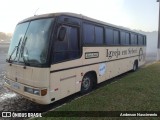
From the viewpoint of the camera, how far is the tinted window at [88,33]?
7250mm

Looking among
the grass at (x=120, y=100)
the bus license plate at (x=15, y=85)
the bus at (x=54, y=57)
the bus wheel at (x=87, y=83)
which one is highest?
the bus at (x=54, y=57)

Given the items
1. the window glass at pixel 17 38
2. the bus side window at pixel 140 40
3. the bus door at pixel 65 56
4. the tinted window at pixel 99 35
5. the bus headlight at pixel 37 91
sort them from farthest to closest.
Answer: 1. the bus side window at pixel 140 40
2. the tinted window at pixel 99 35
3. the window glass at pixel 17 38
4. the bus door at pixel 65 56
5. the bus headlight at pixel 37 91

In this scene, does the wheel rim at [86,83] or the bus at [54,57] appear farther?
the wheel rim at [86,83]

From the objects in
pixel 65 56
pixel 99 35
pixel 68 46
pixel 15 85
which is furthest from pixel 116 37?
pixel 15 85

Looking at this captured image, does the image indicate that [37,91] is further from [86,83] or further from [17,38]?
[86,83]

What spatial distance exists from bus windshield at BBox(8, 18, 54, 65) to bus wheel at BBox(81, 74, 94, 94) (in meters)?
2.48

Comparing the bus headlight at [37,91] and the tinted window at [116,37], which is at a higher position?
the tinted window at [116,37]

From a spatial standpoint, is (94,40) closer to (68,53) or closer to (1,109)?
(68,53)

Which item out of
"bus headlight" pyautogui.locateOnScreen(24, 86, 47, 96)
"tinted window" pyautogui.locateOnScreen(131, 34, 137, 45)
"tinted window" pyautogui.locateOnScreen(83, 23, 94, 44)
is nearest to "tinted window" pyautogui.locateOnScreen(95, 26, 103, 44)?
"tinted window" pyautogui.locateOnScreen(83, 23, 94, 44)

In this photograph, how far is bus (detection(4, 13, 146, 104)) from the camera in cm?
545

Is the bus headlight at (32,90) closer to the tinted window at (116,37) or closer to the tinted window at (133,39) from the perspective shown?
the tinted window at (116,37)

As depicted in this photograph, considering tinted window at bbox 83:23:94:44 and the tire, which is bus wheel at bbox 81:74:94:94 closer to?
the tire

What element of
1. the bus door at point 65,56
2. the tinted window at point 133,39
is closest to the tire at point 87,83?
the bus door at point 65,56

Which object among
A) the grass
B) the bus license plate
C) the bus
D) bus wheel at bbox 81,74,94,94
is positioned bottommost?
the grass
